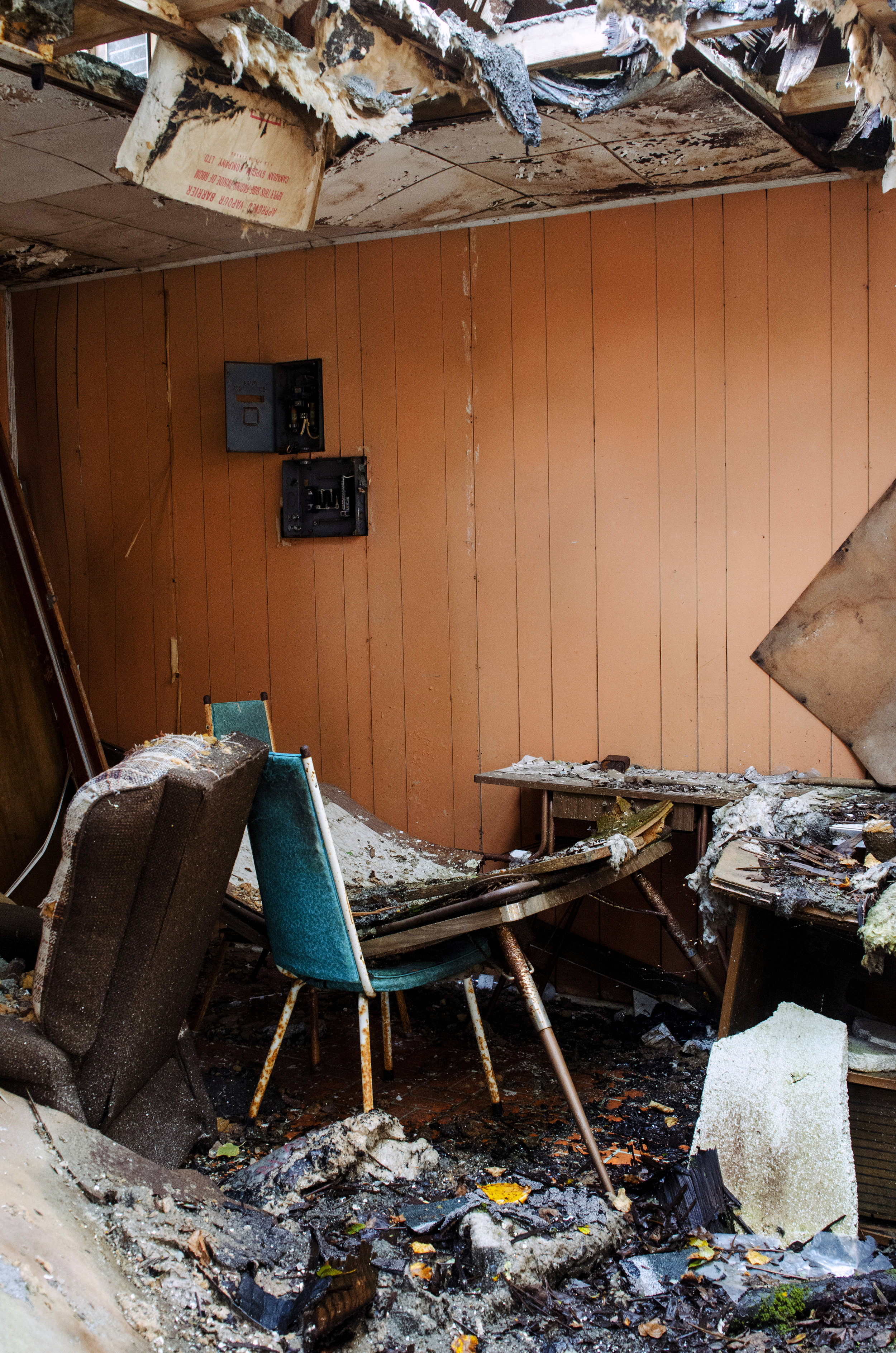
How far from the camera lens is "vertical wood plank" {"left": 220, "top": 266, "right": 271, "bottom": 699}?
4340mm

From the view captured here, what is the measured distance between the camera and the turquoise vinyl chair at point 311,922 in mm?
2406

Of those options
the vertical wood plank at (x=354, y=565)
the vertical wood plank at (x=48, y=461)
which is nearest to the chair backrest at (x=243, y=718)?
the vertical wood plank at (x=354, y=565)

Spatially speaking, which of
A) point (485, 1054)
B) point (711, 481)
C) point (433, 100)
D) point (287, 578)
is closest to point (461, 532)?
point (287, 578)

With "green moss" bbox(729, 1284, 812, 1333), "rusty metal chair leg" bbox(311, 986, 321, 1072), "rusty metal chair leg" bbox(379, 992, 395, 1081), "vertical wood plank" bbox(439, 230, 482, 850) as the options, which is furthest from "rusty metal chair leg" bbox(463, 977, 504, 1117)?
"vertical wood plank" bbox(439, 230, 482, 850)

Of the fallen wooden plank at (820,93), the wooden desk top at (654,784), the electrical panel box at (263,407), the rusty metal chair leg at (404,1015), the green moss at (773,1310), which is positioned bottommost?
the rusty metal chair leg at (404,1015)

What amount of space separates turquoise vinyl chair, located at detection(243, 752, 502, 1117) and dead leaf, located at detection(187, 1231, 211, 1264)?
792 millimetres

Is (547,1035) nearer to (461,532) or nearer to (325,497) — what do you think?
(461,532)

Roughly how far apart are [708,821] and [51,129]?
286 centimetres

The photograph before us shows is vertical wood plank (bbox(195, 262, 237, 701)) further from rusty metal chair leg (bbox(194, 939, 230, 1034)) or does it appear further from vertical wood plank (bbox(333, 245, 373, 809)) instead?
rusty metal chair leg (bbox(194, 939, 230, 1034))

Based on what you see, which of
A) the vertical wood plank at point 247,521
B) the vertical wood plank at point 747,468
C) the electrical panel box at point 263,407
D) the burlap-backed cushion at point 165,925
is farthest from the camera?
the vertical wood plank at point 247,521

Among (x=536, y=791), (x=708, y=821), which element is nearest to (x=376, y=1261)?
(x=708, y=821)

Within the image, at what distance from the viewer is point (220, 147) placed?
8.02 ft

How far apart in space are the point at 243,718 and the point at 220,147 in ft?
5.87

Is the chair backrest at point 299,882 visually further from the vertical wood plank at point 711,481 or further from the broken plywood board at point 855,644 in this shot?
the broken plywood board at point 855,644
